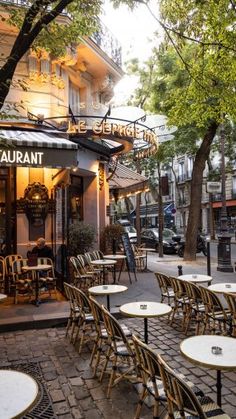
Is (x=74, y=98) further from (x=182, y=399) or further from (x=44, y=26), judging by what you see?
(x=182, y=399)

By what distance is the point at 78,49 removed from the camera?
11797 mm

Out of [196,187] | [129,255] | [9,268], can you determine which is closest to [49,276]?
[9,268]

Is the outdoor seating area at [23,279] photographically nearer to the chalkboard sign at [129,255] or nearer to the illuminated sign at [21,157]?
the illuminated sign at [21,157]

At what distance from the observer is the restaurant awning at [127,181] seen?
15.0 m

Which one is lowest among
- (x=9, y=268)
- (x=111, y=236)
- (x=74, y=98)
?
(x=9, y=268)

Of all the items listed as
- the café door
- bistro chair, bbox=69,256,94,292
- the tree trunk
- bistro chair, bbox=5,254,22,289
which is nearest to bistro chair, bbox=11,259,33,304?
bistro chair, bbox=5,254,22,289

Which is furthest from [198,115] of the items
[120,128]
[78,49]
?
[78,49]

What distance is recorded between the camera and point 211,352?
10.7ft

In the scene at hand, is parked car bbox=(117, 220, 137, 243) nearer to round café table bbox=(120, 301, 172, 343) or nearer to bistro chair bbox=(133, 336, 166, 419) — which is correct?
round café table bbox=(120, 301, 172, 343)

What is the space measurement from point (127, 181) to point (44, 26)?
11738mm

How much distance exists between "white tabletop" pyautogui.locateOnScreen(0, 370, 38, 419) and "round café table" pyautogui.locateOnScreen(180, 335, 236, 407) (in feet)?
4.52

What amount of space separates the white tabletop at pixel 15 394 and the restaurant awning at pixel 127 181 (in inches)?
485

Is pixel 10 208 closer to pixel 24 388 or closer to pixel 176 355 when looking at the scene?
pixel 176 355

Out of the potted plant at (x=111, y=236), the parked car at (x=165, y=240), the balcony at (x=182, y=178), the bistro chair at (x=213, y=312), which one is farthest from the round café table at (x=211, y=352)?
the balcony at (x=182, y=178)
